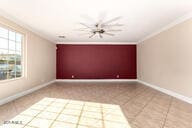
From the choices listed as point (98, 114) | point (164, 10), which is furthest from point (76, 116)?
point (164, 10)

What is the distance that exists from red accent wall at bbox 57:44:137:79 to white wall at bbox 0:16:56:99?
0.69 metres

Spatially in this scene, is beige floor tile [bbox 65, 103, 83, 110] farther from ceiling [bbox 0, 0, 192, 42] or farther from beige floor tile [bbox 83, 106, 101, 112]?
ceiling [bbox 0, 0, 192, 42]

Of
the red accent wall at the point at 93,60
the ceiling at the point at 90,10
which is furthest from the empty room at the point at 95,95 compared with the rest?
the red accent wall at the point at 93,60

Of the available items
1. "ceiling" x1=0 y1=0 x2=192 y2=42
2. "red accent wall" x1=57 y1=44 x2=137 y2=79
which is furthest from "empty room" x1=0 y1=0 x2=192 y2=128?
"red accent wall" x1=57 y1=44 x2=137 y2=79

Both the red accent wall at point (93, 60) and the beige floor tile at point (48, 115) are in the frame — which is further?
the red accent wall at point (93, 60)

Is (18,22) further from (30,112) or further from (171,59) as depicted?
(171,59)

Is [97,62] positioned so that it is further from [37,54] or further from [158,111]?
[158,111]

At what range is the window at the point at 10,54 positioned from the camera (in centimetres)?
374

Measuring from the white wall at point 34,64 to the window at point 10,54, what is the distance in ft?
0.63

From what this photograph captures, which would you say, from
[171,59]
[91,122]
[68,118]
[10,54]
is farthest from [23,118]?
[171,59]

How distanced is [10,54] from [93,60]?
4.75 meters

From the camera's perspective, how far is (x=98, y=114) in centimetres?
288

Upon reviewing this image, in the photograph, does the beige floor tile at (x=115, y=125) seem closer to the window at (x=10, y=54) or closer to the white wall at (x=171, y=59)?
the white wall at (x=171, y=59)

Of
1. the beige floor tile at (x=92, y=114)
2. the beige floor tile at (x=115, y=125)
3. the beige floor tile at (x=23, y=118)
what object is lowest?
the beige floor tile at (x=115, y=125)
